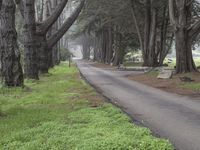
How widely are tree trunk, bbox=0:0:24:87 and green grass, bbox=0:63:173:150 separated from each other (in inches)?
181

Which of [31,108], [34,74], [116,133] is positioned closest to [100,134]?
[116,133]

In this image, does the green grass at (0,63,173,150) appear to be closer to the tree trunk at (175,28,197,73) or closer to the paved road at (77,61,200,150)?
the paved road at (77,61,200,150)

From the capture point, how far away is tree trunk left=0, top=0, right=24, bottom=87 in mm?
19156

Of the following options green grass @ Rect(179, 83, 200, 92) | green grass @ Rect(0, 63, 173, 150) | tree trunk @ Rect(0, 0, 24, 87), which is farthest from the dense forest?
green grass @ Rect(179, 83, 200, 92)

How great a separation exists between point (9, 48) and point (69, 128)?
10610 mm

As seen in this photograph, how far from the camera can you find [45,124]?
10312 mm

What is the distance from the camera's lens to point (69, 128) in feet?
32.4

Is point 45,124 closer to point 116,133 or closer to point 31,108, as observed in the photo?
point 116,133

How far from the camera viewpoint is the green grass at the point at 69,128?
8102 millimetres

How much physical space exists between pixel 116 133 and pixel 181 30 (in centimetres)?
2157

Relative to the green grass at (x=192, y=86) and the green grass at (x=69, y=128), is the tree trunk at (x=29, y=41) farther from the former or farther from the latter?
the green grass at (x=69, y=128)

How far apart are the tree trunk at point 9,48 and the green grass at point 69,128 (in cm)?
459

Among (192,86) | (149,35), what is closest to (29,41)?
(192,86)

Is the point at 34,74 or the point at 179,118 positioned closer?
the point at 179,118
